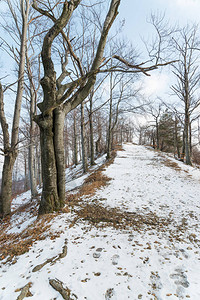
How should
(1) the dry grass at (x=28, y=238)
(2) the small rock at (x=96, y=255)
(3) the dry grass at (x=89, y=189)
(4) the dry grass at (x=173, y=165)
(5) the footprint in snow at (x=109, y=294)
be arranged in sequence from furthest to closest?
(4) the dry grass at (x=173, y=165)
(3) the dry grass at (x=89, y=189)
(1) the dry grass at (x=28, y=238)
(2) the small rock at (x=96, y=255)
(5) the footprint in snow at (x=109, y=294)

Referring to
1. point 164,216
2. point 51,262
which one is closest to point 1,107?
point 51,262

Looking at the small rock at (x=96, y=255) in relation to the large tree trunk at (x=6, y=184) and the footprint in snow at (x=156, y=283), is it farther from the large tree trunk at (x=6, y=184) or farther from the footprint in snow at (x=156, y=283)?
the large tree trunk at (x=6, y=184)

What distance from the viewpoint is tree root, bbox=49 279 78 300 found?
1.56m

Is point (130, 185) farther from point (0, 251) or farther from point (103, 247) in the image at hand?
point (0, 251)

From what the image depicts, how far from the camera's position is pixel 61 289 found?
164 centimetres

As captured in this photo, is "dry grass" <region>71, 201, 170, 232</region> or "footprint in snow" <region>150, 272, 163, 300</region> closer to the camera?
"footprint in snow" <region>150, 272, 163, 300</region>

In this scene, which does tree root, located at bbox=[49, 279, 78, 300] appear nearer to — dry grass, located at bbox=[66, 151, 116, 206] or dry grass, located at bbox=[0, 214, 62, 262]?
dry grass, located at bbox=[0, 214, 62, 262]

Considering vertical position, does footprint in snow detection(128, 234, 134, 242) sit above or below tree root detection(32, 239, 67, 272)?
below

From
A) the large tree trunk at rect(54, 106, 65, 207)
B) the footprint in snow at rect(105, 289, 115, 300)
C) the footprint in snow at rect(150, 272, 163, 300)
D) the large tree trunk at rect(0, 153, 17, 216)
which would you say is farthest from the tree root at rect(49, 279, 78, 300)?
the large tree trunk at rect(0, 153, 17, 216)

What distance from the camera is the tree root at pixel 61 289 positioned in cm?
156

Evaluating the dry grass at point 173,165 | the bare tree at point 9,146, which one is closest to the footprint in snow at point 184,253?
the bare tree at point 9,146

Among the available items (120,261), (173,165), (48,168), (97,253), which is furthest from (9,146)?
(173,165)

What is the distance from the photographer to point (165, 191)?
18.0 ft

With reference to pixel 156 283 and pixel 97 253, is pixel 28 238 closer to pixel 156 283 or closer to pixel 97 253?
pixel 97 253
